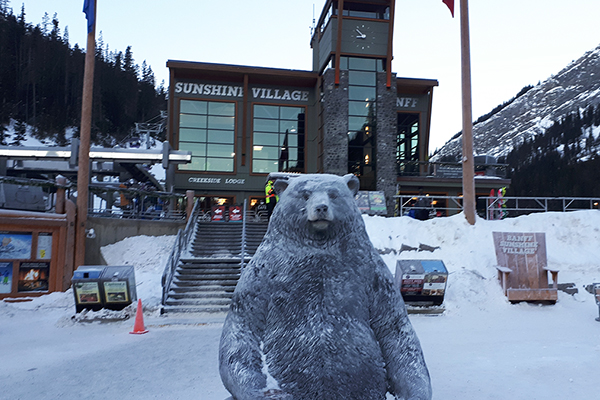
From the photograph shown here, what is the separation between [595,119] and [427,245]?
8774 centimetres

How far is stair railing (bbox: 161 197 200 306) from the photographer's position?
8.61m

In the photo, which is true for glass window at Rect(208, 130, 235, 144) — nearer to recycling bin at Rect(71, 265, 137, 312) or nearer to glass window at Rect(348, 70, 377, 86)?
glass window at Rect(348, 70, 377, 86)

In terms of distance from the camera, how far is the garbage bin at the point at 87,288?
7.80m

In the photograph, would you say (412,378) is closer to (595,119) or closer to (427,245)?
(427,245)

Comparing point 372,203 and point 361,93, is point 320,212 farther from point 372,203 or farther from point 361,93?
point 361,93

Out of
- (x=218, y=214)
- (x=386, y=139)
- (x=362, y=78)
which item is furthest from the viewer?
(x=362, y=78)

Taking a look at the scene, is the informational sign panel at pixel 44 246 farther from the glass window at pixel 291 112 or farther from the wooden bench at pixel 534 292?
the glass window at pixel 291 112

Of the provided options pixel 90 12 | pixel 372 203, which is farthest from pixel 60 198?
pixel 372 203

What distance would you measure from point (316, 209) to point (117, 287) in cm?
724

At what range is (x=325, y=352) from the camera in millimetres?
1876

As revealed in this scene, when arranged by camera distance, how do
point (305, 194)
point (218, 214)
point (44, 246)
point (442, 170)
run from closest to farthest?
point (305, 194) < point (44, 246) < point (218, 214) < point (442, 170)

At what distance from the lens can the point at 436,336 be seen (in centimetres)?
639

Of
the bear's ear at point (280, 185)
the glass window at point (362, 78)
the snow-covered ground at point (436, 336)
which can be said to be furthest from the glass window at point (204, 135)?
the bear's ear at point (280, 185)

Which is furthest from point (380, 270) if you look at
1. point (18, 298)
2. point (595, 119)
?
point (595, 119)
